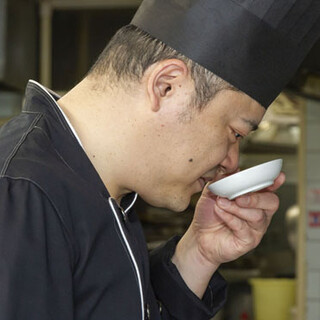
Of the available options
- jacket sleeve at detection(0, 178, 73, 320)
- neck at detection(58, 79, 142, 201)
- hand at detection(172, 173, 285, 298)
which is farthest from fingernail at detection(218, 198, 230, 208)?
jacket sleeve at detection(0, 178, 73, 320)

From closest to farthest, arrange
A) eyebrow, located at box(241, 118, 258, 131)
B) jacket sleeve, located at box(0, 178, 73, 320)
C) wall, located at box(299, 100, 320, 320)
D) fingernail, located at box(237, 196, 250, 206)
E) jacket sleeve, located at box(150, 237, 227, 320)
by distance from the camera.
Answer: jacket sleeve, located at box(0, 178, 73, 320)
eyebrow, located at box(241, 118, 258, 131)
fingernail, located at box(237, 196, 250, 206)
jacket sleeve, located at box(150, 237, 227, 320)
wall, located at box(299, 100, 320, 320)

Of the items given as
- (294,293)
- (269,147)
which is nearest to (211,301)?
(294,293)

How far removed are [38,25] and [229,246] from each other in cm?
283

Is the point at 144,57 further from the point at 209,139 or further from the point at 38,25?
the point at 38,25

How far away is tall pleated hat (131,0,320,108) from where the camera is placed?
1.23 meters

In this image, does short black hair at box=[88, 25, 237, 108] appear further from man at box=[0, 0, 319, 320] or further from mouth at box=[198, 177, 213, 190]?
mouth at box=[198, 177, 213, 190]

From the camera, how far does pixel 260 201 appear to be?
4.73 feet

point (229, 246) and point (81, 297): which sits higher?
point (81, 297)

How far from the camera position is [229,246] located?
153 centimetres

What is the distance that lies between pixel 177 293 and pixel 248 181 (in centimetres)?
35

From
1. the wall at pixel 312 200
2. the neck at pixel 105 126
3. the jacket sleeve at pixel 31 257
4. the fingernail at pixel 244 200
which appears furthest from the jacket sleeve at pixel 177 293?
the wall at pixel 312 200

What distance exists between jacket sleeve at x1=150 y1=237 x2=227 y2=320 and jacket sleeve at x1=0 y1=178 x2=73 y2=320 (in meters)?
0.54

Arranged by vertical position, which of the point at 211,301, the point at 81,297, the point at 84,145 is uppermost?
the point at 84,145

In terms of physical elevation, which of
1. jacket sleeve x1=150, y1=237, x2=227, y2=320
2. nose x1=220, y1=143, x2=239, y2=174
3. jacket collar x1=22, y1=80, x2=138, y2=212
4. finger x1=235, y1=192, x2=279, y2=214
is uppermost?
jacket collar x1=22, y1=80, x2=138, y2=212
